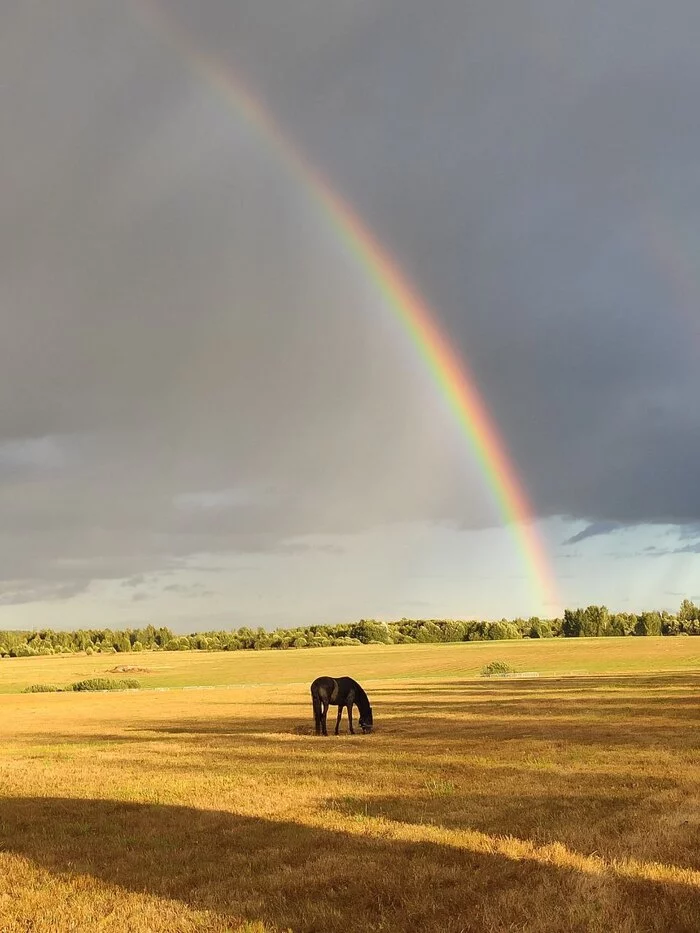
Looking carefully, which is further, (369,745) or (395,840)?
(369,745)

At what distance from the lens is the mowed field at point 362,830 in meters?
10.4

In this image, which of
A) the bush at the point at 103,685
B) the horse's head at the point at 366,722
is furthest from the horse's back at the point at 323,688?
the bush at the point at 103,685

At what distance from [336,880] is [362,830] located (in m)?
3.21

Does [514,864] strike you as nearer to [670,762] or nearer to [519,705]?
[670,762]

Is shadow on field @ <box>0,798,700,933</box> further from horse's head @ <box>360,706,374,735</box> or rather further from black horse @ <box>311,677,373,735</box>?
black horse @ <box>311,677,373,735</box>

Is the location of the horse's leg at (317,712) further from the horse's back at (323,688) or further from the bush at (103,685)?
the bush at (103,685)

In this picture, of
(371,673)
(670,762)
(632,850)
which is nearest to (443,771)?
(670,762)

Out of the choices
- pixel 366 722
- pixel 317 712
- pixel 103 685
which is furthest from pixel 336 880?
pixel 103 685

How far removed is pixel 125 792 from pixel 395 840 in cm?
981

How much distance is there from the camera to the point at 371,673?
111125mm

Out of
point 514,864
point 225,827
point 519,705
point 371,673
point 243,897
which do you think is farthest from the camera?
point 371,673

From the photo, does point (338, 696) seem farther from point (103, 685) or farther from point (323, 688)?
point (103, 685)

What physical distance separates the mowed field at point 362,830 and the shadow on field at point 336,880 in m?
0.04

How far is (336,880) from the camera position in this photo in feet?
38.6
